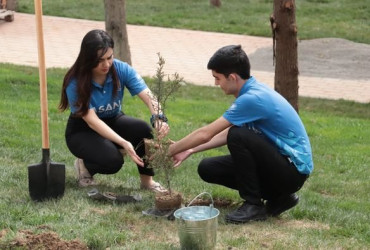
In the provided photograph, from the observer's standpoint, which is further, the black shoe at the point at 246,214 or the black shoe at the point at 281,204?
the black shoe at the point at 281,204

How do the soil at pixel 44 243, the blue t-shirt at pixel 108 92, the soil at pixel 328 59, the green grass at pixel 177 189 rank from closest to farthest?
the soil at pixel 44 243 < the green grass at pixel 177 189 < the blue t-shirt at pixel 108 92 < the soil at pixel 328 59

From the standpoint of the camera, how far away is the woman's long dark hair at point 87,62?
5410 mm

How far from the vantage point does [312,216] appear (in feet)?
17.5

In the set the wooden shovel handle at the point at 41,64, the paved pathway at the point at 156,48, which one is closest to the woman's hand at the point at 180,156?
the wooden shovel handle at the point at 41,64

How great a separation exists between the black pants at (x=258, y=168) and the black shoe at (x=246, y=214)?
48mm

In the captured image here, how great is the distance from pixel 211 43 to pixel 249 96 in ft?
38.1

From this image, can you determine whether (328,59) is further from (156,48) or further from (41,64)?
(41,64)

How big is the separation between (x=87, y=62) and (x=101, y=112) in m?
0.47

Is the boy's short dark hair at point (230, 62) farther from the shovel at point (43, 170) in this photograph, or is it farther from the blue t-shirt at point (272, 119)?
the shovel at point (43, 170)

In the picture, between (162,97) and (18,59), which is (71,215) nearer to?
(162,97)

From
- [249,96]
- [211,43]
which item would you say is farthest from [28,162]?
[211,43]

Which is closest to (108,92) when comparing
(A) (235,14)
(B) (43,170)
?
(B) (43,170)

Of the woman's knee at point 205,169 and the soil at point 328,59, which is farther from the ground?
the woman's knee at point 205,169

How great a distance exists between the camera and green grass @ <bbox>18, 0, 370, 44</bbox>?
17938 mm
